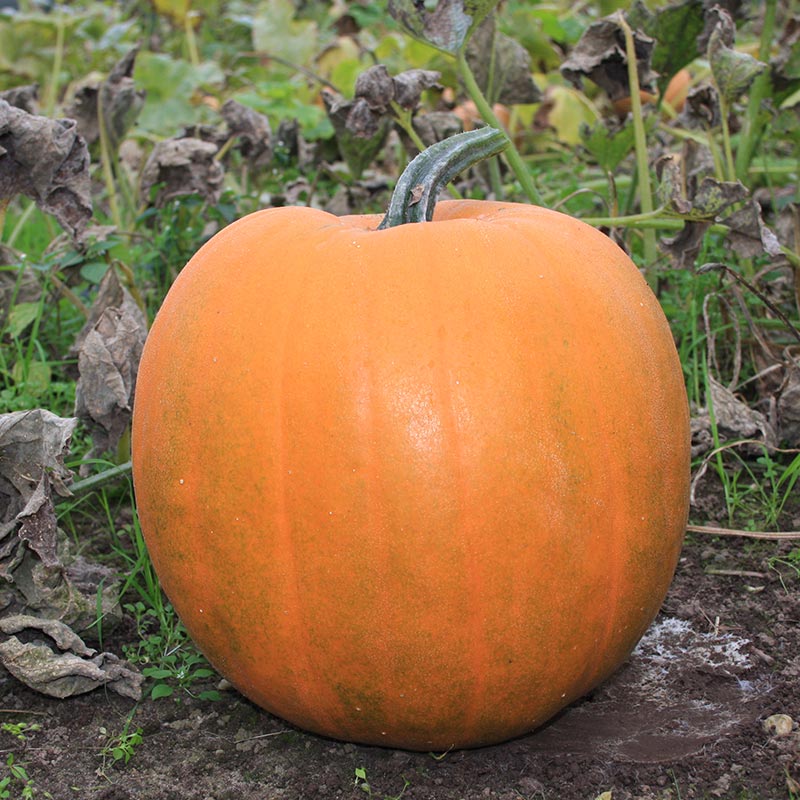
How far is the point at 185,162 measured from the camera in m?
3.45

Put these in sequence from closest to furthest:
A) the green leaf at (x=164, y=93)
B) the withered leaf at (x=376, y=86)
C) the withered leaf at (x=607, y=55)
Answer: the withered leaf at (x=376, y=86) → the withered leaf at (x=607, y=55) → the green leaf at (x=164, y=93)

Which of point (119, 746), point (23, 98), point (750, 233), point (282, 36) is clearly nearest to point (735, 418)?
point (750, 233)

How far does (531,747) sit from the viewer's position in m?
2.05

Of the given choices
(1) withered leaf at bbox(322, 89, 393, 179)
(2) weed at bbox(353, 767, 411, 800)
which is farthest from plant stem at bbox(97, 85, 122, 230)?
(2) weed at bbox(353, 767, 411, 800)

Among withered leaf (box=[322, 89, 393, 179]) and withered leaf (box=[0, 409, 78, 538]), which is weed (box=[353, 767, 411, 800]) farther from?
withered leaf (box=[322, 89, 393, 179])

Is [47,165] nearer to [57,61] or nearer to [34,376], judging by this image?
[34,376]

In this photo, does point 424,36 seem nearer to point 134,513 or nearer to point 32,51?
point 134,513

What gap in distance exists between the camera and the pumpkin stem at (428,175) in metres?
2.02

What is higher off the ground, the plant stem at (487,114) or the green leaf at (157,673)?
the plant stem at (487,114)

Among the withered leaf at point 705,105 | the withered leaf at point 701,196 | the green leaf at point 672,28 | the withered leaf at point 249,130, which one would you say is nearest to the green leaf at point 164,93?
the withered leaf at point 249,130

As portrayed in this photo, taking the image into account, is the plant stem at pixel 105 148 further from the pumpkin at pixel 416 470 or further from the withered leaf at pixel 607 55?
the pumpkin at pixel 416 470

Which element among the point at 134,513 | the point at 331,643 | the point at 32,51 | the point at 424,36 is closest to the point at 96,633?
the point at 134,513

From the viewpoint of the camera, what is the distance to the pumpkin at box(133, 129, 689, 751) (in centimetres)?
174

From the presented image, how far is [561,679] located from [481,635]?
0.20 meters
